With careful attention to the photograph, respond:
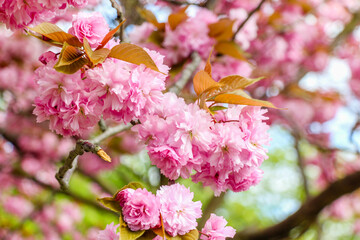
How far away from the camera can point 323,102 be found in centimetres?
414

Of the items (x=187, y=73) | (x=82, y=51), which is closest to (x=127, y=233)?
(x=82, y=51)

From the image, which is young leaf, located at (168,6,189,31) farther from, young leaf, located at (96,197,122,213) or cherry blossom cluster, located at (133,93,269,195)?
young leaf, located at (96,197,122,213)

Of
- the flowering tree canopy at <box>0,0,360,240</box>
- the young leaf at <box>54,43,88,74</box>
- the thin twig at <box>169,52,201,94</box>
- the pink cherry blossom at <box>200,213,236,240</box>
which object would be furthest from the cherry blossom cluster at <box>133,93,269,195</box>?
the thin twig at <box>169,52,201,94</box>

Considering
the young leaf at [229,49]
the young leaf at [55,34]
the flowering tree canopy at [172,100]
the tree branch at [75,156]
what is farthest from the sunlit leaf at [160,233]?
the young leaf at [229,49]

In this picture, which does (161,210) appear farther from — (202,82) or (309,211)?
(309,211)

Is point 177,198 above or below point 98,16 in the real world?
below

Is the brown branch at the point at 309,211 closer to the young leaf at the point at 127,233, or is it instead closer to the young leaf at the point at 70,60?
the young leaf at the point at 127,233

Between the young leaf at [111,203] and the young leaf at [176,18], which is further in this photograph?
the young leaf at [176,18]

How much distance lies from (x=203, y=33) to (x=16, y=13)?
1.03 m

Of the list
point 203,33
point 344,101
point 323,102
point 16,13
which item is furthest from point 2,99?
point 344,101

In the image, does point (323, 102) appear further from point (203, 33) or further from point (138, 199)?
point (138, 199)

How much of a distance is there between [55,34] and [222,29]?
1.19 metres

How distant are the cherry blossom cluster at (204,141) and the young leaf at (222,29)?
101cm

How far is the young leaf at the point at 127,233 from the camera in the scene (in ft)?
2.76
